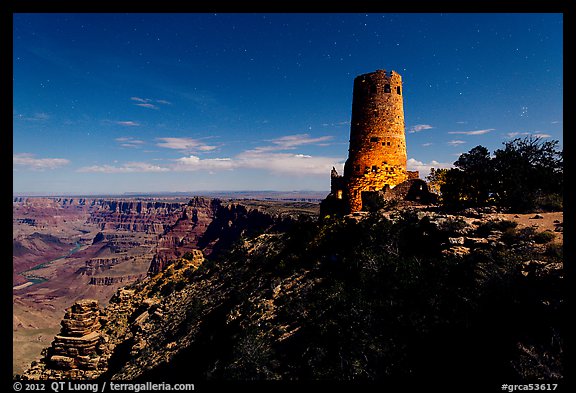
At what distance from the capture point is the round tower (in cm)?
1742

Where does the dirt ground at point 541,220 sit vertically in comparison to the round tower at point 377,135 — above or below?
below

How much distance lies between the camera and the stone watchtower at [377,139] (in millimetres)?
17406

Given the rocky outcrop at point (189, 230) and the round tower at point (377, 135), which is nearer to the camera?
the round tower at point (377, 135)

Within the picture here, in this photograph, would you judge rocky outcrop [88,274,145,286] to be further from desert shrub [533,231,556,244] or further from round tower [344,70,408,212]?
desert shrub [533,231,556,244]

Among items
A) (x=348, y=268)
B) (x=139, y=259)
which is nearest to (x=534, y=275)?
(x=348, y=268)

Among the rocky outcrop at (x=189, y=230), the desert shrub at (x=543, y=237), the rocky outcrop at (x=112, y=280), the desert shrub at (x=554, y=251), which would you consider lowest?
the rocky outcrop at (x=112, y=280)

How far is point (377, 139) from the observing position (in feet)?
57.3

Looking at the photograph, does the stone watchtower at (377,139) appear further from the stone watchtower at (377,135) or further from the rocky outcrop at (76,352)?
the rocky outcrop at (76,352)

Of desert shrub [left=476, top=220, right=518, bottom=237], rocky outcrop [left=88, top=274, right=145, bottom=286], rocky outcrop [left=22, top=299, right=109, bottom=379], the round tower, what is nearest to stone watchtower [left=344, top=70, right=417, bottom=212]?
the round tower

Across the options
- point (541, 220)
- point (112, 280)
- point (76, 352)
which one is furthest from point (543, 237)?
point (112, 280)

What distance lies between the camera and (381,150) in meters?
17.5

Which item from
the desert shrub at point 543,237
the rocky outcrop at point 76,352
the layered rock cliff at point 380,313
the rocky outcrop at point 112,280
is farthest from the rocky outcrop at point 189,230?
the desert shrub at point 543,237

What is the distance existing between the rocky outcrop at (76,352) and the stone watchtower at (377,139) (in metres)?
19.0

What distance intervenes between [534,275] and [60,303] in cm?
15388
